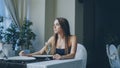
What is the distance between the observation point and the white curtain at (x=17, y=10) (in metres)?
4.21

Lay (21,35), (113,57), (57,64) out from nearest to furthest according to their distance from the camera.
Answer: (57,64) → (113,57) → (21,35)

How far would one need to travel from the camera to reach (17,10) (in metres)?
4.39

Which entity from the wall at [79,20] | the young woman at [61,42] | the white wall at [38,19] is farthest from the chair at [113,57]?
the young woman at [61,42]

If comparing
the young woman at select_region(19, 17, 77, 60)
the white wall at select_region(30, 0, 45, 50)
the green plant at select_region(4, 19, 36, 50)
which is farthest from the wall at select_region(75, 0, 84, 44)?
the young woman at select_region(19, 17, 77, 60)

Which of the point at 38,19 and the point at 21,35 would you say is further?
the point at 38,19

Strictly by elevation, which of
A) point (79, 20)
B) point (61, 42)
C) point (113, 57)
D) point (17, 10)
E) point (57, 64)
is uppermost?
point (17, 10)

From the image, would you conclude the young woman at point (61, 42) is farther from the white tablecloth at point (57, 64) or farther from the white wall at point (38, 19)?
the white wall at point (38, 19)

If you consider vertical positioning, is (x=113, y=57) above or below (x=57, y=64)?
below

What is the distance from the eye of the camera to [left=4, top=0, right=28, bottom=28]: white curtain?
4207 millimetres

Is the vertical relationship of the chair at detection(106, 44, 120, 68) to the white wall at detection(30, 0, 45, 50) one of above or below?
below

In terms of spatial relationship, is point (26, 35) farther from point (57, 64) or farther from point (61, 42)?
point (57, 64)

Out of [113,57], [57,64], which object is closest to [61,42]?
[57,64]

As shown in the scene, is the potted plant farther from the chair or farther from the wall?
the chair

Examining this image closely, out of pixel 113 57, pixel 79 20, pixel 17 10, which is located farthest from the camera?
pixel 79 20
